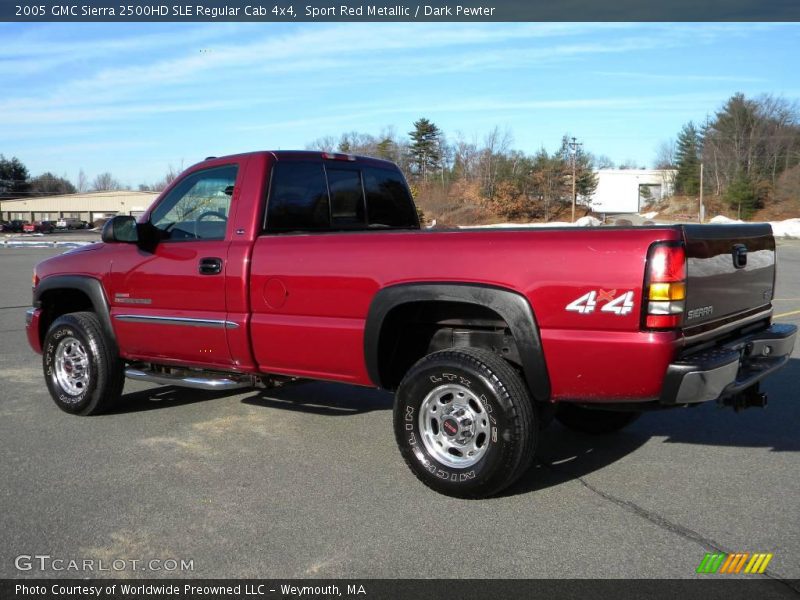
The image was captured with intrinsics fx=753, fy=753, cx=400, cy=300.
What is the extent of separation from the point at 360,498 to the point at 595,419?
6.63 feet

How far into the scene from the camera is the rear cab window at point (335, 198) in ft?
17.2

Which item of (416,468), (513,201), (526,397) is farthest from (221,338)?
(513,201)

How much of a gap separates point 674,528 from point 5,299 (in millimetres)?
14052

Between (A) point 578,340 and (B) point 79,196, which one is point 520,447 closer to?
(A) point 578,340

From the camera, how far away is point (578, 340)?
377cm

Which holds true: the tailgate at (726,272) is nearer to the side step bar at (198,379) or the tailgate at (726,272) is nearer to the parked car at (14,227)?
the side step bar at (198,379)

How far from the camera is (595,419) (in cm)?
539

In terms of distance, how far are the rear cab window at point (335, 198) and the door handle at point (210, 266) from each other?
405 millimetres

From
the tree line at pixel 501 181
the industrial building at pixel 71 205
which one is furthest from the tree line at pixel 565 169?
the industrial building at pixel 71 205

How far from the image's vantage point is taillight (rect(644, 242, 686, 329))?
356 cm

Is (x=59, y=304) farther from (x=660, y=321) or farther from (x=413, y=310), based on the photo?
(x=660, y=321)

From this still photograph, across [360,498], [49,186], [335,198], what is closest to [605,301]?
[360,498]

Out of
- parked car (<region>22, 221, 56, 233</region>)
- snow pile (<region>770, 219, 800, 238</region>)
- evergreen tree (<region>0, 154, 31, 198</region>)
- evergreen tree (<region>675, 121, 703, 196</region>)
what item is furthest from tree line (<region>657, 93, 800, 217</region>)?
evergreen tree (<region>0, 154, 31, 198</region>)

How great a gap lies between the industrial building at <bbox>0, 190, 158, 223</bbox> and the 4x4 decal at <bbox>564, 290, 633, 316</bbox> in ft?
358
